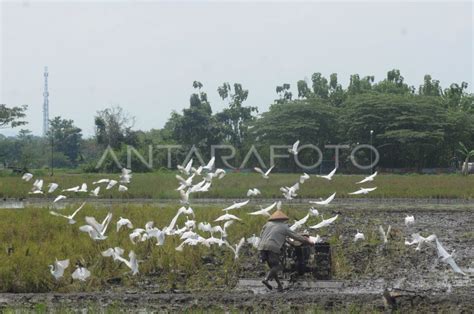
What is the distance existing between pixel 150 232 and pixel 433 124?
123ft

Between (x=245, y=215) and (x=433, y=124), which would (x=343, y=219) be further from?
(x=433, y=124)

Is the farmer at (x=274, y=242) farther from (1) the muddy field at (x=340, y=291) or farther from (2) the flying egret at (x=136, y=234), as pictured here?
(2) the flying egret at (x=136, y=234)

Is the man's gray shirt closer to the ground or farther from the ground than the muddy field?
farther from the ground

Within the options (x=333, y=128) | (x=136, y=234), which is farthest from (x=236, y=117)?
(x=136, y=234)

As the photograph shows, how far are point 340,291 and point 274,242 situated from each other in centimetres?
94

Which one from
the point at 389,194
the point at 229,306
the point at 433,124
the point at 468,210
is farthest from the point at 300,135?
the point at 229,306

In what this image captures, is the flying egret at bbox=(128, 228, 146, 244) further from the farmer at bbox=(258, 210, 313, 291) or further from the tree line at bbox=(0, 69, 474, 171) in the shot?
the tree line at bbox=(0, 69, 474, 171)

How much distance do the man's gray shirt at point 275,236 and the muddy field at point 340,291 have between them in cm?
52

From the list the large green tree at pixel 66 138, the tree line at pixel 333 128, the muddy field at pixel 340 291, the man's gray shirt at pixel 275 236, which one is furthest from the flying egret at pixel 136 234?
the large green tree at pixel 66 138

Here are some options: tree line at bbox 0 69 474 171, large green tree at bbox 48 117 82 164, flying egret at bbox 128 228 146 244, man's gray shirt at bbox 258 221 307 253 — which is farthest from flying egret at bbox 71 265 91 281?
large green tree at bbox 48 117 82 164

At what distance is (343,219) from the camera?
15.8m

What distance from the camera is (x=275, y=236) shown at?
8023 mm

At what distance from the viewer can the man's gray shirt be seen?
8.00 metres

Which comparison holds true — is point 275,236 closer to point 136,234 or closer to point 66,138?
point 136,234
